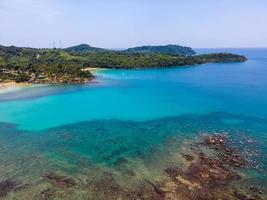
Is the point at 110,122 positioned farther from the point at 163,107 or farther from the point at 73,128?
the point at 163,107

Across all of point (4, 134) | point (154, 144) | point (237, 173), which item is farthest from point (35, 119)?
point (237, 173)

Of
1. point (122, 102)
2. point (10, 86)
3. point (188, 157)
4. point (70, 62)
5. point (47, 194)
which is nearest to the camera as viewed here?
point (47, 194)

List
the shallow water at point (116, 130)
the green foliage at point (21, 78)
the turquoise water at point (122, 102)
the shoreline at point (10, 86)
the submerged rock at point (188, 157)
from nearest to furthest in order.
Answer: the shallow water at point (116, 130)
the submerged rock at point (188, 157)
the turquoise water at point (122, 102)
the shoreline at point (10, 86)
the green foliage at point (21, 78)

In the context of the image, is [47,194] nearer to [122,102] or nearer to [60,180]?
[60,180]

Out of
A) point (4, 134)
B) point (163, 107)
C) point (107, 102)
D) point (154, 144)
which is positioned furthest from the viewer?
point (107, 102)

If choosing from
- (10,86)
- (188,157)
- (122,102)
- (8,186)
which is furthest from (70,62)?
(8,186)

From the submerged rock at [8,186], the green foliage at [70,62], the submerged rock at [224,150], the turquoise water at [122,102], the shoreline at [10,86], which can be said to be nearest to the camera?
the submerged rock at [8,186]

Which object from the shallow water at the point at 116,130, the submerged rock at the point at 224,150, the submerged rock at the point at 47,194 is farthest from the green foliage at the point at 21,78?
the submerged rock at the point at 47,194

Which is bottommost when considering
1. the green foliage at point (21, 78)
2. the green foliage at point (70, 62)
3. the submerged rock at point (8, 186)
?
the submerged rock at point (8, 186)

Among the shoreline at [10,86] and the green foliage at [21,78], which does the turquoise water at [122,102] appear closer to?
the shoreline at [10,86]
